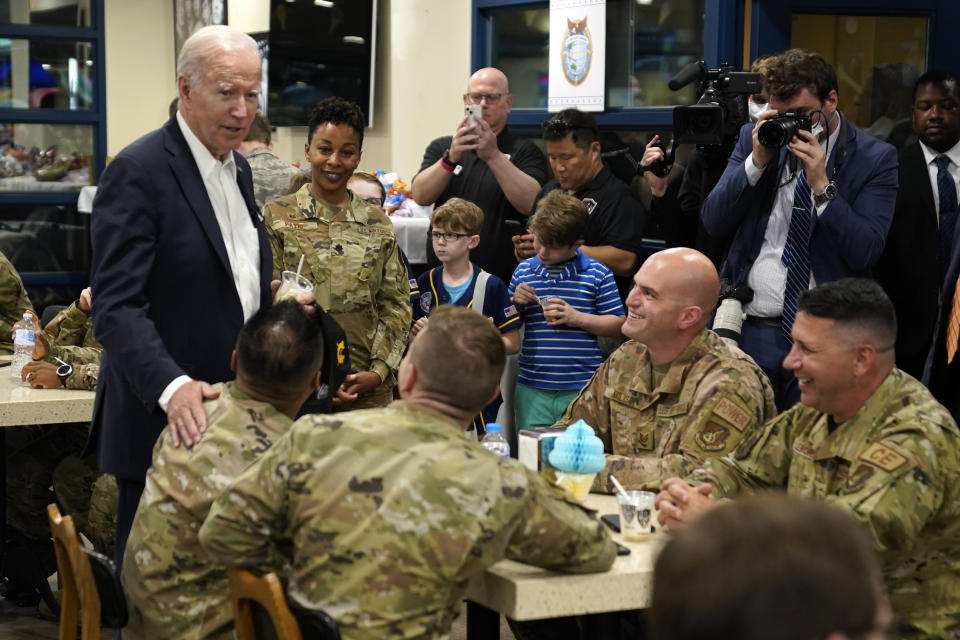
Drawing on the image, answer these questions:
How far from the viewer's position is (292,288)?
3006mm

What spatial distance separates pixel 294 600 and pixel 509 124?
15.6ft

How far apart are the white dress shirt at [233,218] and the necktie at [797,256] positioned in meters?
1.68

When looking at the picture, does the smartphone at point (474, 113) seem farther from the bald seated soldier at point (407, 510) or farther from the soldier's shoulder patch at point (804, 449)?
the bald seated soldier at point (407, 510)

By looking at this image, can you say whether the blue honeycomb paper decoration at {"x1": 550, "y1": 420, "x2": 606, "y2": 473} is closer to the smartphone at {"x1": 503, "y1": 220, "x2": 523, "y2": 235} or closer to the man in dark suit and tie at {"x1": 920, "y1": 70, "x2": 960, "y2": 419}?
the man in dark suit and tie at {"x1": 920, "y1": 70, "x2": 960, "y2": 419}

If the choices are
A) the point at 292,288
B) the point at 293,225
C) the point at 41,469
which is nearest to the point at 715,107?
the point at 293,225

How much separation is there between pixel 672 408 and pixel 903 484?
31.1 inches

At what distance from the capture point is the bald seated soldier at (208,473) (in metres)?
2.39

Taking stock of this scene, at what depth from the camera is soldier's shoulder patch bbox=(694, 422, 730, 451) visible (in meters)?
2.84

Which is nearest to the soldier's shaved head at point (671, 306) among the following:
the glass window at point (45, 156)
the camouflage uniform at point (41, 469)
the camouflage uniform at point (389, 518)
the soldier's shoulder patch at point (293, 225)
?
the camouflage uniform at point (389, 518)

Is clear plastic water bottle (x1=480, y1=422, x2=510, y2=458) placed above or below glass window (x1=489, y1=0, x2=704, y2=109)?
below

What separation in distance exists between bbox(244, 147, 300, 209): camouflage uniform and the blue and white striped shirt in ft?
4.01

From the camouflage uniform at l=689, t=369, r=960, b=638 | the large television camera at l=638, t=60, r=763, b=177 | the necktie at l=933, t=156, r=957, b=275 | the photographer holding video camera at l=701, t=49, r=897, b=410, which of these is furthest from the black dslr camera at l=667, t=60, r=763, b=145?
the camouflage uniform at l=689, t=369, r=960, b=638

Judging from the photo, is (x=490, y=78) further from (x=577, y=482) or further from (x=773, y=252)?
(x=577, y=482)

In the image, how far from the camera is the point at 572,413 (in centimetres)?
320
